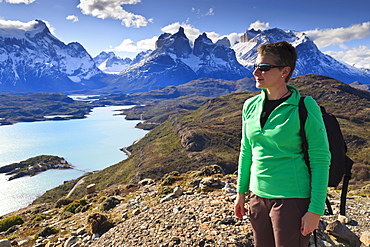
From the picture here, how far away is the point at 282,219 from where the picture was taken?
3.41 meters

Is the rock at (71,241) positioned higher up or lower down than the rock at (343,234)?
lower down

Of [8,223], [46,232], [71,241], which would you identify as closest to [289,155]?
[71,241]

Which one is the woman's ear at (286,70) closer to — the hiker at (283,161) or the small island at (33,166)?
the hiker at (283,161)

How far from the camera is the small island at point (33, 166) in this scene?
145 metres

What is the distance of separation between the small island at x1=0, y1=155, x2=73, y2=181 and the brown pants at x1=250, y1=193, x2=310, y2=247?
563 ft

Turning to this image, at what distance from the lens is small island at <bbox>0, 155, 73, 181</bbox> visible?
145262mm

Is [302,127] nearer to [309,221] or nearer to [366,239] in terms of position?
[309,221]

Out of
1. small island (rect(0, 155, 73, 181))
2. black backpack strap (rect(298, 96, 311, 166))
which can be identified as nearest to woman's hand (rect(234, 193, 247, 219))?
black backpack strap (rect(298, 96, 311, 166))

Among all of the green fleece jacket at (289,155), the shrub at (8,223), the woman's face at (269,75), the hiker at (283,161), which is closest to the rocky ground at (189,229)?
the hiker at (283,161)

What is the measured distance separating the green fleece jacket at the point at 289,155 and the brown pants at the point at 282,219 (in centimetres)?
10

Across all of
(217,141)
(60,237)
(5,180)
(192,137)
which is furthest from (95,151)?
(60,237)

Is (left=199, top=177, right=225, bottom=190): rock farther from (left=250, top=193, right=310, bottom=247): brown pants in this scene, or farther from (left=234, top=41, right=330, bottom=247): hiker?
(left=250, top=193, right=310, bottom=247): brown pants

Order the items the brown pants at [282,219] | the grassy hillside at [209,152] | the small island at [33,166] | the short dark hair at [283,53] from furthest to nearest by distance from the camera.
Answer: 1. the small island at [33,166]
2. the grassy hillside at [209,152]
3. the short dark hair at [283,53]
4. the brown pants at [282,219]

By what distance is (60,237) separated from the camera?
11.6 meters
